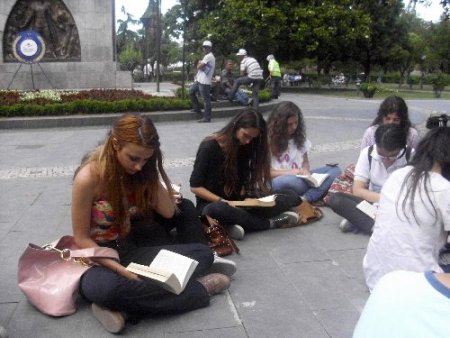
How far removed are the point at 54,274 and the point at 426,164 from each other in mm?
2216

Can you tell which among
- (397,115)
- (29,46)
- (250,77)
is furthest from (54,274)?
(29,46)

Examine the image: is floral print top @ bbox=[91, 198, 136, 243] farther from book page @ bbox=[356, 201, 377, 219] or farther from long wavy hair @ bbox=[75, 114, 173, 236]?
book page @ bbox=[356, 201, 377, 219]

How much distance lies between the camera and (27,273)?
322 cm

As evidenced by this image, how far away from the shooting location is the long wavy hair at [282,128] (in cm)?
506

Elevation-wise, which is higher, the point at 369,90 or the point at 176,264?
the point at 176,264

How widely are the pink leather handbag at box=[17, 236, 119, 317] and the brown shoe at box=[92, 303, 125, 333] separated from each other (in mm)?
223

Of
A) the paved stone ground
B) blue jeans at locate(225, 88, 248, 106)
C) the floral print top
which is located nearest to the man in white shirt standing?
blue jeans at locate(225, 88, 248, 106)

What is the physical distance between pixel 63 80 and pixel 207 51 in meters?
6.73

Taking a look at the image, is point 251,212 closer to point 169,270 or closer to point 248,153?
point 248,153

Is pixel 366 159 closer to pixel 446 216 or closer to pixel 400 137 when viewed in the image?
pixel 400 137

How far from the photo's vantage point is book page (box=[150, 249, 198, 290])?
312 centimetres

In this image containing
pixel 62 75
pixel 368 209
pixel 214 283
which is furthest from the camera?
pixel 62 75

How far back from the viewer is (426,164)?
2.75 meters

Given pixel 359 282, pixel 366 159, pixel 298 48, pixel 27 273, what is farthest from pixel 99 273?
pixel 298 48
